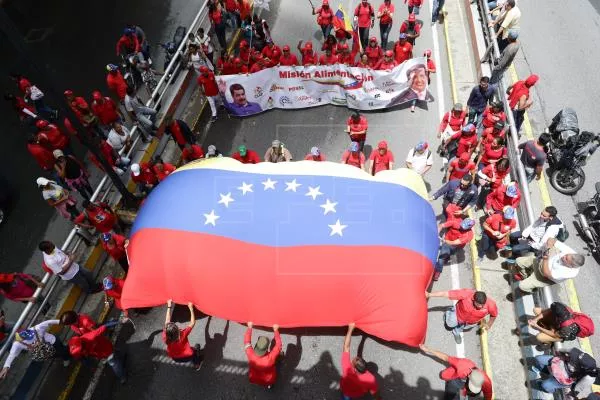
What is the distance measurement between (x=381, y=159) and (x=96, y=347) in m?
6.22

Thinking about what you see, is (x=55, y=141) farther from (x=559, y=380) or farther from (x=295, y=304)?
(x=559, y=380)

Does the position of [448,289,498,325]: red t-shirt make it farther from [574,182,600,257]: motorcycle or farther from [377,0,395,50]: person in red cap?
[377,0,395,50]: person in red cap

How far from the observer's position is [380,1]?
50.1ft

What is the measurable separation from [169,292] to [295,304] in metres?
2.12

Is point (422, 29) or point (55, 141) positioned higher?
point (422, 29)

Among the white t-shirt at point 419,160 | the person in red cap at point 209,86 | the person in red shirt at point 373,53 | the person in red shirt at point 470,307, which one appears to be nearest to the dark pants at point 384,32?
the person in red shirt at point 373,53

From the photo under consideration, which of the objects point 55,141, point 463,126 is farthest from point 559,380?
point 55,141

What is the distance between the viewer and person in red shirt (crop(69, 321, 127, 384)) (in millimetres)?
6574

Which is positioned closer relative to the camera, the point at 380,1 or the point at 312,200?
the point at 312,200

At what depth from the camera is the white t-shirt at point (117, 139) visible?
388 inches

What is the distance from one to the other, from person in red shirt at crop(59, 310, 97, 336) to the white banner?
6.68m

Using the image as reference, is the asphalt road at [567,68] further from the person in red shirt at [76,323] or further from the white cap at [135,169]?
the white cap at [135,169]

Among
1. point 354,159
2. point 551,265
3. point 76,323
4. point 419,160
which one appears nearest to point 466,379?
point 551,265

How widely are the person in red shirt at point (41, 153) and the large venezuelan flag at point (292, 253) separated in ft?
11.0
